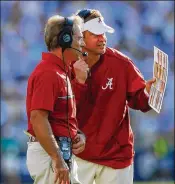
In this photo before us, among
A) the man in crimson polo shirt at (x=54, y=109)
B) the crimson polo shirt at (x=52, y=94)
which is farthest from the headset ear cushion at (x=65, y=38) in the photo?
the crimson polo shirt at (x=52, y=94)

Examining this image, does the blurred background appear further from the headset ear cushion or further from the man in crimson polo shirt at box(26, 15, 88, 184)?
the headset ear cushion

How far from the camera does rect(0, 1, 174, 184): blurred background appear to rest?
1493 centimetres

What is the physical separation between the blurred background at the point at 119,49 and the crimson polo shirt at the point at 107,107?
709 centimetres

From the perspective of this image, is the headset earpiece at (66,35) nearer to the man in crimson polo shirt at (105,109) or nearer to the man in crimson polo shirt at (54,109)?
the man in crimson polo shirt at (54,109)

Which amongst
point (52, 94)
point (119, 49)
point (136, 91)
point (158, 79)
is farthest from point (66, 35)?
point (119, 49)

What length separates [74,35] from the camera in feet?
20.8

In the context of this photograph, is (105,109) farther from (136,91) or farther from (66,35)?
(66,35)

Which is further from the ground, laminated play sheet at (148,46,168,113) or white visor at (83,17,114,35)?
white visor at (83,17,114,35)

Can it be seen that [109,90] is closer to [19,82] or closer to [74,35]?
[74,35]

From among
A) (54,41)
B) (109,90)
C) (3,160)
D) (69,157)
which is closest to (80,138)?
(69,157)

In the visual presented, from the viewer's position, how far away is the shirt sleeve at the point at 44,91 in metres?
6.00

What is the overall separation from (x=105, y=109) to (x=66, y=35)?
64.5 inches

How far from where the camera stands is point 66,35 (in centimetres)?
616

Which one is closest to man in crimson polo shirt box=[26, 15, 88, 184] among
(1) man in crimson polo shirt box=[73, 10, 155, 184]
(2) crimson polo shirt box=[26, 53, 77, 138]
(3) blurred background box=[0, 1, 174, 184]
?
(2) crimson polo shirt box=[26, 53, 77, 138]
